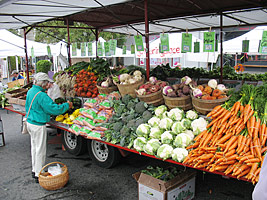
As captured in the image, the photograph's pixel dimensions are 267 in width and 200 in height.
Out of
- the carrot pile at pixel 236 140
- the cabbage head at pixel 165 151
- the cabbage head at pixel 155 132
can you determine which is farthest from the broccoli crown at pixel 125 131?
the carrot pile at pixel 236 140

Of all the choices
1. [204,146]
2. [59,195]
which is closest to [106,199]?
[59,195]

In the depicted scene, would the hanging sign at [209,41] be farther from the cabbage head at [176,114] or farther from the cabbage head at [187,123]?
the cabbage head at [187,123]

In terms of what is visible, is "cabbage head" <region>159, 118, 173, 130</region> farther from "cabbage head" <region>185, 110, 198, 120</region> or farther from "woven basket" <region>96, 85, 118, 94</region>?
"woven basket" <region>96, 85, 118, 94</region>

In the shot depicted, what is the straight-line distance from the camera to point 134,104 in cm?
481

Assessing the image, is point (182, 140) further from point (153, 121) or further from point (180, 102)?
point (180, 102)

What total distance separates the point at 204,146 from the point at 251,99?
89 centimetres

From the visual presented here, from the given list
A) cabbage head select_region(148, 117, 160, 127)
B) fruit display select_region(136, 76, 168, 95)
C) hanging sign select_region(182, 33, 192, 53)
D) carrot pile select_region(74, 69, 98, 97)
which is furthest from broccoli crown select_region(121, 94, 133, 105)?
hanging sign select_region(182, 33, 192, 53)

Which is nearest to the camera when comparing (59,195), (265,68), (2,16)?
(59,195)

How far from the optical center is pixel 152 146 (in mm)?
3781

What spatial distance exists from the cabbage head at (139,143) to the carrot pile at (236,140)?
0.75m

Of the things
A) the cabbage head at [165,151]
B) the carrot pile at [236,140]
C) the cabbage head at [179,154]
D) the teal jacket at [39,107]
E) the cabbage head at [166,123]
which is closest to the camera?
the carrot pile at [236,140]

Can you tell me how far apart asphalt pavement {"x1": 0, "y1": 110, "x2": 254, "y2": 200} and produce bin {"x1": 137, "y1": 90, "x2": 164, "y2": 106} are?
150 centimetres

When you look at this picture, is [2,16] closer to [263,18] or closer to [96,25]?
[96,25]

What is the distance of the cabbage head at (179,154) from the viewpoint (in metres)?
3.47
